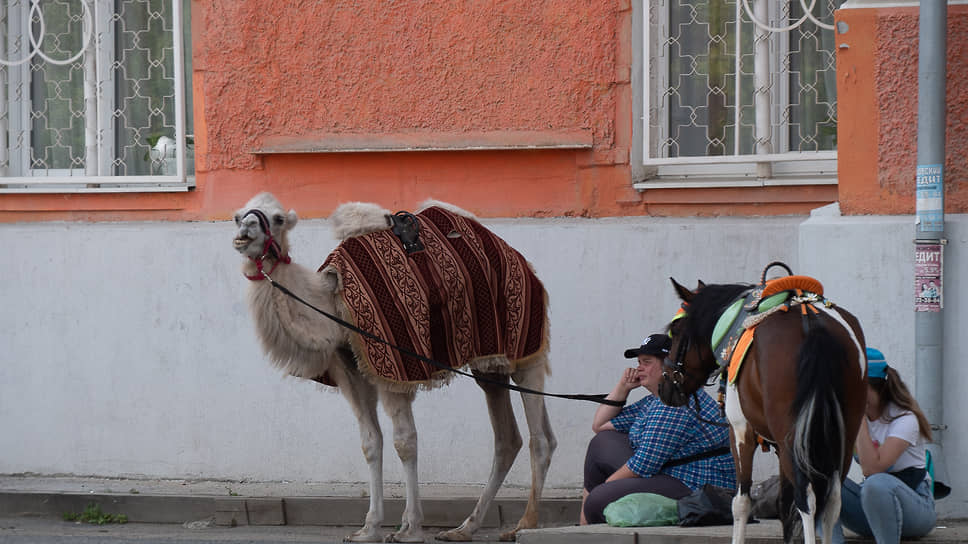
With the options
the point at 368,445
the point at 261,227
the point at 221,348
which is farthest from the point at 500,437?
the point at 221,348

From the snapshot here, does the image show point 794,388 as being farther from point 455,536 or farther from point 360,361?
point 455,536

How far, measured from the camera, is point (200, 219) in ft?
29.4

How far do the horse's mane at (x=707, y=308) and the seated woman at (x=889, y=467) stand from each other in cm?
67

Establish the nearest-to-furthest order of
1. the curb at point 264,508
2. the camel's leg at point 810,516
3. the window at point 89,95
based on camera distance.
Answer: the camel's leg at point 810,516
the curb at point 264,508
the window at point 89,95

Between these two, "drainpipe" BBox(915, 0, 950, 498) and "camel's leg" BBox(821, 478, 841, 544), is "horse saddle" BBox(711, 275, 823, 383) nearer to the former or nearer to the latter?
"camel's leg" BBox(821, 478, 841, 544)

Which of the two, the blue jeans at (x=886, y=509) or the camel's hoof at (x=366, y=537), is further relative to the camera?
the camel's hoof at (x=366, y=537)

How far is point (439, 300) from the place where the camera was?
6.81 metres

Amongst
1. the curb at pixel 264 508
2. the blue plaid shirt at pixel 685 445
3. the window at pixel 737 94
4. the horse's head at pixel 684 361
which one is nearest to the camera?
the horse's head at pixel 684 361

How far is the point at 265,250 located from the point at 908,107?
342 cm

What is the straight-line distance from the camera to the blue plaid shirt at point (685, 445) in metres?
6.09

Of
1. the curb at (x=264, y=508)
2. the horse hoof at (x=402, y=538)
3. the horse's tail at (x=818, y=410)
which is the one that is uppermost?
the horse's tail at (x=818, y=410)

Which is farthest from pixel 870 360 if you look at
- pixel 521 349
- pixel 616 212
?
pixel 616 212

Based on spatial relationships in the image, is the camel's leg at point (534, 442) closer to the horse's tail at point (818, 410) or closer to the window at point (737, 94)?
the window at point (737, 94)

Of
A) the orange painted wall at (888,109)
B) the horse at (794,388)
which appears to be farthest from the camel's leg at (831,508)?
the orange painted wall at (888,109)
